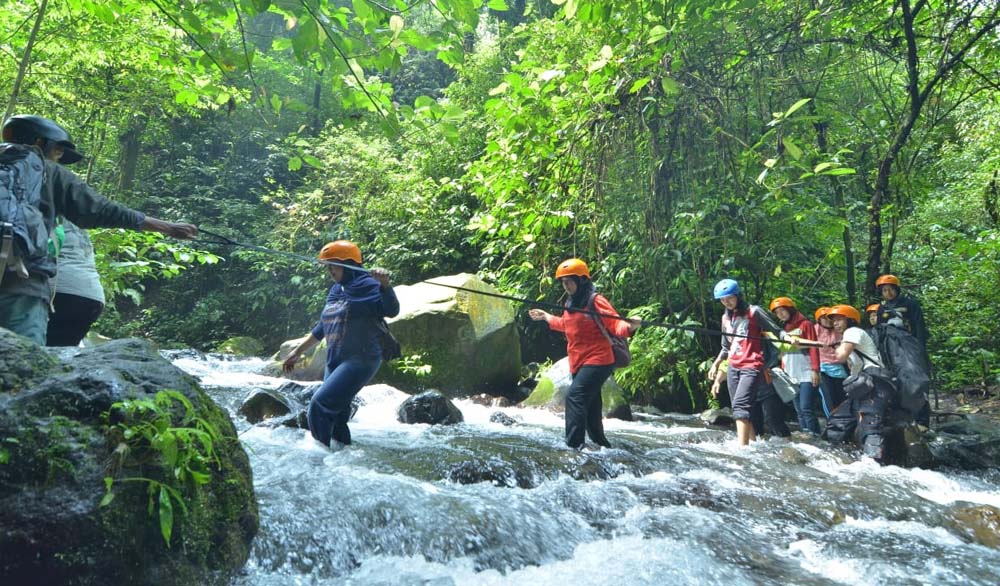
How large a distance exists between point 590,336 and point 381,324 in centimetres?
201

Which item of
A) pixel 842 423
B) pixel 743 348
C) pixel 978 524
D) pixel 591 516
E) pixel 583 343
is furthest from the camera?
pixel 842 423

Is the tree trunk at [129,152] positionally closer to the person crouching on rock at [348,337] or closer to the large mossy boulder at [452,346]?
the large mossy boulder at [452,346]

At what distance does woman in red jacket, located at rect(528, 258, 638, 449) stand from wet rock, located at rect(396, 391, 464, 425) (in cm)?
236

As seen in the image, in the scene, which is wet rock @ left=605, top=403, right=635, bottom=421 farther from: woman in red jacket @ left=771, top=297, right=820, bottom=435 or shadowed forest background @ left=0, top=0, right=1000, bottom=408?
woman in red jacket @ left=771, top=297, right=820, bottom=435

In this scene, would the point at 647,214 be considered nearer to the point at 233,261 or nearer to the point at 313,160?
the point at 313,160

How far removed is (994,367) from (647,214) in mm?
7924

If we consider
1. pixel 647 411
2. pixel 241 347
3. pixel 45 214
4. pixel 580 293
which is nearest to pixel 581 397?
pixel 580 293

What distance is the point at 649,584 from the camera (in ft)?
10.7

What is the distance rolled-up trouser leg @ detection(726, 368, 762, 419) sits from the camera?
6758 millimetres

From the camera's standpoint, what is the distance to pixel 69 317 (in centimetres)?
382

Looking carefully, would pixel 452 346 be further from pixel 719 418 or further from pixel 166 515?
pixel 166 515

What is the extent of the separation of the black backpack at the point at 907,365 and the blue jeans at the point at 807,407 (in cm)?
139

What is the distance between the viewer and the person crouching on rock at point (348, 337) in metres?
5.29

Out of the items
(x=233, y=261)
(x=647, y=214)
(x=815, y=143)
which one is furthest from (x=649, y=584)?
(x=233, y=261)
